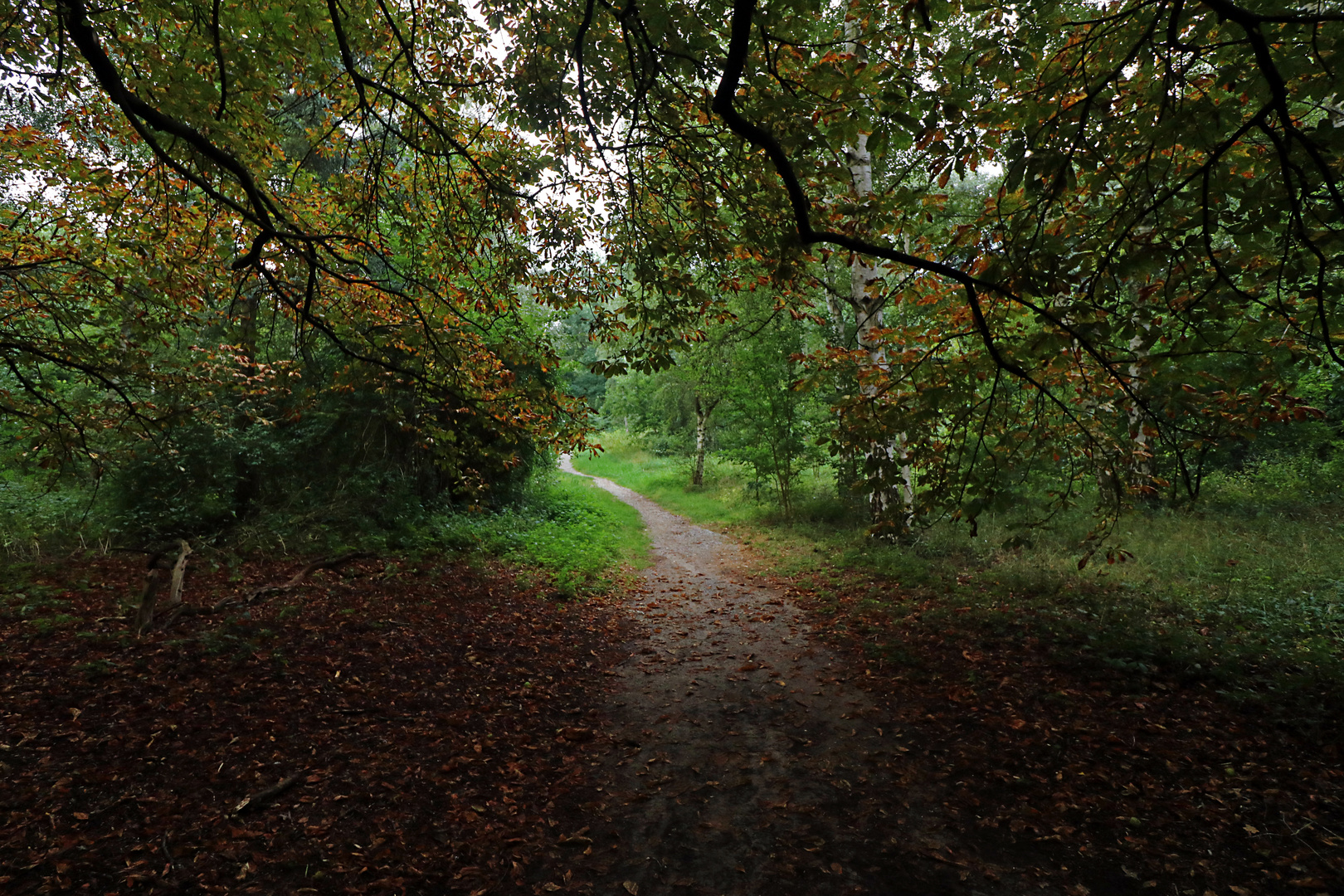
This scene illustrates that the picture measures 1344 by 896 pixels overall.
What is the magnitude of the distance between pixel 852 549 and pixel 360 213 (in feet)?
29.3

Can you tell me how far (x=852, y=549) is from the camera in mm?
10289

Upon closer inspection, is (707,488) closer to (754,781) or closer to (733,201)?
(733,201)

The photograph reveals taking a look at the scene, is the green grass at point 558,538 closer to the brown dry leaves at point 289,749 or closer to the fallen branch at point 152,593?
the brown dry leaves at point 289,749

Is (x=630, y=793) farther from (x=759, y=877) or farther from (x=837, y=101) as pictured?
(x=837, y=101)

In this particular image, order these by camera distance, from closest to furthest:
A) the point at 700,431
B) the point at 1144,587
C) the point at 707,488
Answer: the point at 1144,587 → the point at 707,488 → the point at 700,431

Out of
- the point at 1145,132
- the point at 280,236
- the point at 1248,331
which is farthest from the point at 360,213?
the point at 1248,331

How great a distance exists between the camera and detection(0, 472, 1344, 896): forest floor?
318 centimetres

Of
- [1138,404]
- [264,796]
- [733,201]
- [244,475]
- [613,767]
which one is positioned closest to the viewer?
[1138,404]

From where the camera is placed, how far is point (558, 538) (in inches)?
467

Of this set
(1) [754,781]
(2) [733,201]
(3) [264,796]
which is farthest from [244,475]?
(1) [754,781]

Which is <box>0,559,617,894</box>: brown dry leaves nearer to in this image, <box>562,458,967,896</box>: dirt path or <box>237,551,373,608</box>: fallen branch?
<box>237,551,373,608</box>: fallen branch

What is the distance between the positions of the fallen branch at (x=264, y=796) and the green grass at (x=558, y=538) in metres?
4.85

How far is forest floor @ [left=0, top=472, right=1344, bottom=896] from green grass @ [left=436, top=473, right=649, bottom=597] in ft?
9.78

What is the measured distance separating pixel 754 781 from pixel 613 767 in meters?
1.10
